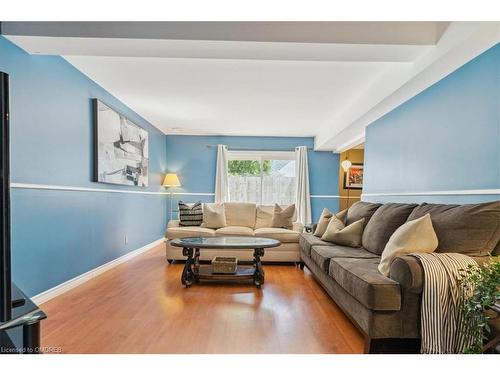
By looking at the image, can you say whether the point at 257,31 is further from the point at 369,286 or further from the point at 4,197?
the point at 4,197

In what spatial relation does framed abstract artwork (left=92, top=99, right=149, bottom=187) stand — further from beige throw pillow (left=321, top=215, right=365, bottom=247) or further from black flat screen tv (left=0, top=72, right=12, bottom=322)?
black flat screen tv (left=0, top=72, right=12, bottom=322)

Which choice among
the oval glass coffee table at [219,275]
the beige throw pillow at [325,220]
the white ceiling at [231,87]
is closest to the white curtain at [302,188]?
the white ceiling at [231,87]

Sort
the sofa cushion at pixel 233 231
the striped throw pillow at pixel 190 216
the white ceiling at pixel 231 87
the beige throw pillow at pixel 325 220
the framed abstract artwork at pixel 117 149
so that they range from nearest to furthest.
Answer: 1. the white ceiling at pixel 231 87
2. the framed abstract artwork at pixel 117 149
3. the beige throw pillow at pixel 325 220
4. the sofa cushion at pixel 233 231
5. the striped throw pillow at pixel 190 216

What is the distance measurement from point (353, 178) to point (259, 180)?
7.26 ft

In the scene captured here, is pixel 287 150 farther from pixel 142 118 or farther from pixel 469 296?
pixel 469 296

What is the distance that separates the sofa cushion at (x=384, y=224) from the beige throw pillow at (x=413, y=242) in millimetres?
634

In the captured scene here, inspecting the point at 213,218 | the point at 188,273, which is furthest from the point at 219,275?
the point at 213,218

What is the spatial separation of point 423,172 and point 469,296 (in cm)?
161

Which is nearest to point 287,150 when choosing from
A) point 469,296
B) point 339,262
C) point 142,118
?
point 142,118

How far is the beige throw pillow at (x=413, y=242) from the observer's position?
77.7 inches

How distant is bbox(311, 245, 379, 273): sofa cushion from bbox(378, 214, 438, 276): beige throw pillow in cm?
68

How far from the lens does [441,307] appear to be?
5.53 ft

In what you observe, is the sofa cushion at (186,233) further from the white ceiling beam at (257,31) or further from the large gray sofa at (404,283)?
the white ceiling beam at (257,31)

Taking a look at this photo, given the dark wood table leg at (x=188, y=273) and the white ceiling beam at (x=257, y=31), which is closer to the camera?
the white ceiling beam at (x=257, y=31)
